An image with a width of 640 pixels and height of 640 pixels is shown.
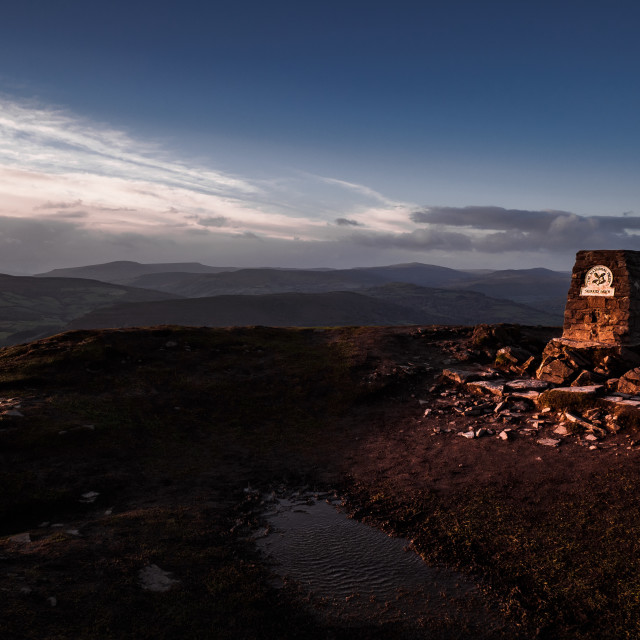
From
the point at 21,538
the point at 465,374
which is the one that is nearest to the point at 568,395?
the point at 465,374

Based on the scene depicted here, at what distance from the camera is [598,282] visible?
18.1 meters

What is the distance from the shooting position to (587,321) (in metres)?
18.4

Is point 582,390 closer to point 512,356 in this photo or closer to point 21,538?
point 512,356

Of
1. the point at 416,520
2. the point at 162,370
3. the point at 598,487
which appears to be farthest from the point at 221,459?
the point at 598,487

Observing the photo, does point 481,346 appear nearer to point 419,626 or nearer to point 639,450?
point 639,450

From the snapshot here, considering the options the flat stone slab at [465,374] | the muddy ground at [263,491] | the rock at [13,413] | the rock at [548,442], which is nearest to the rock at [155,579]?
the muddy ground at [263,491]

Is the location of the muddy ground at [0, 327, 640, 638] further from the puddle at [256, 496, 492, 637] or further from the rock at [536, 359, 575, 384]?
the rock at [536, 359, 575, 384]

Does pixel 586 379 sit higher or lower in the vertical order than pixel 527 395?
higher

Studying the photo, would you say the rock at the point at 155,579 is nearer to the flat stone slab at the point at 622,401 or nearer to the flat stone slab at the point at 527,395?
the flat stone slab at the point at 527,395

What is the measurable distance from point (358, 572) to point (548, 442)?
813 centimetres

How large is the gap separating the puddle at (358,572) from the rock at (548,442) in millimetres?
6503

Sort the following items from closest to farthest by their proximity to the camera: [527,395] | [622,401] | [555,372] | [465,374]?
[622,401]
[527,395]
[555,372]
[465,374]

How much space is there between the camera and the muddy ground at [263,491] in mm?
6859

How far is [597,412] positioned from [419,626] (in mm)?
10605
